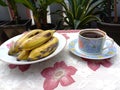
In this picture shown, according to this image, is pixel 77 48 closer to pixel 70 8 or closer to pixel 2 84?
pixel 2 84

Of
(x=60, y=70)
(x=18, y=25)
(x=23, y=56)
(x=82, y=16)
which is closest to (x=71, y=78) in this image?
(x=60, y=70)

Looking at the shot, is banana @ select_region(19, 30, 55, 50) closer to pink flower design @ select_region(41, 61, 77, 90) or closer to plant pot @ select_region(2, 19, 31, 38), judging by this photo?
pink flower design @ select_region(41, 61, 77, 90)

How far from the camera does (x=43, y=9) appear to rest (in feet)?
3.80

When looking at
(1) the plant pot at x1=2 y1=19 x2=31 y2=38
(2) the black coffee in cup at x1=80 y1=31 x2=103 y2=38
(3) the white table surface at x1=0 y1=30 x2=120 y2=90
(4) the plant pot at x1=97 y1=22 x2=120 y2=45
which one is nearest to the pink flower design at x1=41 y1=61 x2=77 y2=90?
(3) the white table surface at x1=0 y1=30 x2=120 y2=90

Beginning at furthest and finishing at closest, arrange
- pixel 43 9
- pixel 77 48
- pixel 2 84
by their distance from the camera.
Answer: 1. pixel 43 9
2. pixel 77 48
3. pixel 2 84

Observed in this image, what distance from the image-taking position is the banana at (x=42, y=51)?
0.45 m

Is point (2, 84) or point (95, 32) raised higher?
point (95, 32)

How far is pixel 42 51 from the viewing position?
46 cm

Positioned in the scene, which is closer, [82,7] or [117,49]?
[117,49]

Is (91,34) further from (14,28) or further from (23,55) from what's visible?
(14,28)

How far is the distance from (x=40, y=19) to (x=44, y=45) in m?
0.80

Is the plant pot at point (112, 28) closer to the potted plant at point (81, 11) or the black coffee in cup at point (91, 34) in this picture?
the potted plant at point (81, 11)

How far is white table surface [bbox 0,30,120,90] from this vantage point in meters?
0.42

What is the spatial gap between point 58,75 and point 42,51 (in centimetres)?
9
